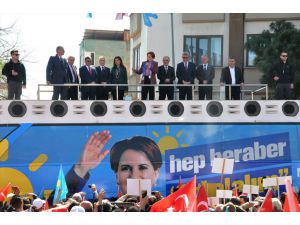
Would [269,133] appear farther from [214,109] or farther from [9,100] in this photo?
[9,100]

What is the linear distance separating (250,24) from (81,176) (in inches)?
598

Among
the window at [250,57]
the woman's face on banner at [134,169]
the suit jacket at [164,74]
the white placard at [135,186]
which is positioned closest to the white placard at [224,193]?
the white placard at [135,186]

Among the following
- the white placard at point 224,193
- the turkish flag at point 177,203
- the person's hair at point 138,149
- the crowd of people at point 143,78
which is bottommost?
A: the white placard at point 224,193

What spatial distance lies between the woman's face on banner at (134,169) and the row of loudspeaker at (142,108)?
46.3 inches

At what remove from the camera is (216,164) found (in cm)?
1445

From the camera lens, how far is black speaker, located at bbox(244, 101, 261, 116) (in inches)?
770

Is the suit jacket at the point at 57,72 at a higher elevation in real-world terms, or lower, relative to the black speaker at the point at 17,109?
higher

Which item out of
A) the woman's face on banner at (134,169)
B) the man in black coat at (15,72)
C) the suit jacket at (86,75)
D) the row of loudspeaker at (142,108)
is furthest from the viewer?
the row of loudspeaker at (142,108)

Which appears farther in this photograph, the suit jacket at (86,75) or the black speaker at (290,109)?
the black speaker at (290,109)

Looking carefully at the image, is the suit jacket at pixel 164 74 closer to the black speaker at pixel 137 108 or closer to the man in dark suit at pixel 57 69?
the black speaker at pixel 137 108

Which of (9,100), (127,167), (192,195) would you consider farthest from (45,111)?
(192,195)

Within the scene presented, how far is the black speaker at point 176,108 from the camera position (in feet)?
63.4

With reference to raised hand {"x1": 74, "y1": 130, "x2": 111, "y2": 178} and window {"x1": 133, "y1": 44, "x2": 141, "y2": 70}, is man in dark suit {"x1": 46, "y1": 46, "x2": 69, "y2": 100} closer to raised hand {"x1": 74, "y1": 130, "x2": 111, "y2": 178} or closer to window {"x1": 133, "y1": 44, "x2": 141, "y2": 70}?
raised hand {"x1": 74, "y1": 130, "x2": 111, "y2": 178}

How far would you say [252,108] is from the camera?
19641 millimetres
